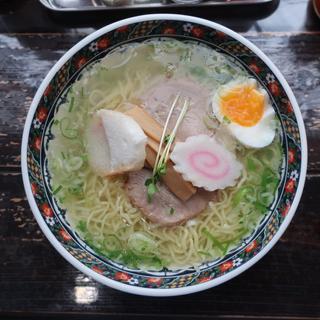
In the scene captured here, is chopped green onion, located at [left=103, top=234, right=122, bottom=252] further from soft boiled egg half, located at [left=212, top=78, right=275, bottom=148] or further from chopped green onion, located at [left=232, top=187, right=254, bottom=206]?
soft boiled egg half, located at [left=212, top=78, right=275, bottom=148]

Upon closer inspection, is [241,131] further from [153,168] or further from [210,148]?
[153,168]

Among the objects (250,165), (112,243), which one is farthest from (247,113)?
(112,243)

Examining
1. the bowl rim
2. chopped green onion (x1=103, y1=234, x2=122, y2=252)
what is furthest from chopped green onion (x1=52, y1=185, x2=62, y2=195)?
chopped green onion (x1=103, y1=234, x2=122, y2=252)

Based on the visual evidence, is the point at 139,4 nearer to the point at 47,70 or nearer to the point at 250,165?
Result: the point at 47,70

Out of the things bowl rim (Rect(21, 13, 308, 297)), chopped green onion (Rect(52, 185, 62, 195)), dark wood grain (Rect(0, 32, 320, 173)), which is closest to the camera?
bowl rim (Rect(21, 13, 308, 297))

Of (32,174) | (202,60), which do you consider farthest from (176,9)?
(32,174)

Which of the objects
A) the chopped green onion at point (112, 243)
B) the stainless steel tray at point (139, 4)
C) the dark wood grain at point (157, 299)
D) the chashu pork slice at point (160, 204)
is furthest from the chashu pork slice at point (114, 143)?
the stainless steel tray at point (139, 4)

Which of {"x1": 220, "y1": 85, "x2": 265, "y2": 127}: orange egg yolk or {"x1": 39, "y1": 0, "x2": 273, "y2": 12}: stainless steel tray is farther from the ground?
{"x1": 39, "y1": 0, "x2": 273, "y2": 12}: stainless steel tray
